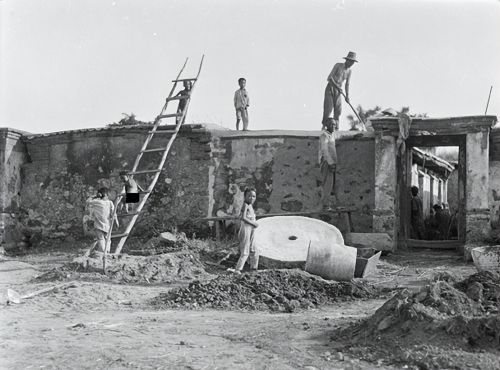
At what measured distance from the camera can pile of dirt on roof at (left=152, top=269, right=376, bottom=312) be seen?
737 cm

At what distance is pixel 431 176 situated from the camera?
19969 mm

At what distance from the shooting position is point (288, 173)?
13320mm

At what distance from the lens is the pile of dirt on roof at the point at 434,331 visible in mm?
4598

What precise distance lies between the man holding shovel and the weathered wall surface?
7.48 meters

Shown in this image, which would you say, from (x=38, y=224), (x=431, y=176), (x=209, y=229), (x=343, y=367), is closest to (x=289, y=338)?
(x=343, y=367)

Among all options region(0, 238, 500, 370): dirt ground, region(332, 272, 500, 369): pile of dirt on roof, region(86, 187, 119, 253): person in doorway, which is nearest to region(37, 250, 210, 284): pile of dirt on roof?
region(0, 238, 500, 370): dirt ground

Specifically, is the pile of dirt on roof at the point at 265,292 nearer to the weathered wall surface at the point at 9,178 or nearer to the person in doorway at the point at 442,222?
the person in doorway at the point at 442,222

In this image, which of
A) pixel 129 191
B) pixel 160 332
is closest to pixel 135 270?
pixel 129 191

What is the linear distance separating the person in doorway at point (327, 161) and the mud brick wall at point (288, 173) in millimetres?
318

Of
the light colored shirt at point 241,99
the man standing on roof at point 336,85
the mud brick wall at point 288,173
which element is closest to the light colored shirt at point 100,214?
the mud brick wall at point 288,173

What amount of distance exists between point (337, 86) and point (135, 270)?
640 centimetres

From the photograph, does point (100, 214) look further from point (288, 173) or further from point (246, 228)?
point (288, 173)

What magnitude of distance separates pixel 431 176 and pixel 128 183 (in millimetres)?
11179

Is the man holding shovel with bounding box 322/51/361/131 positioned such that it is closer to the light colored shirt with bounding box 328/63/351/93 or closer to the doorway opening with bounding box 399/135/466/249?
the light colored shirt with bounding box 328/63/351/93
